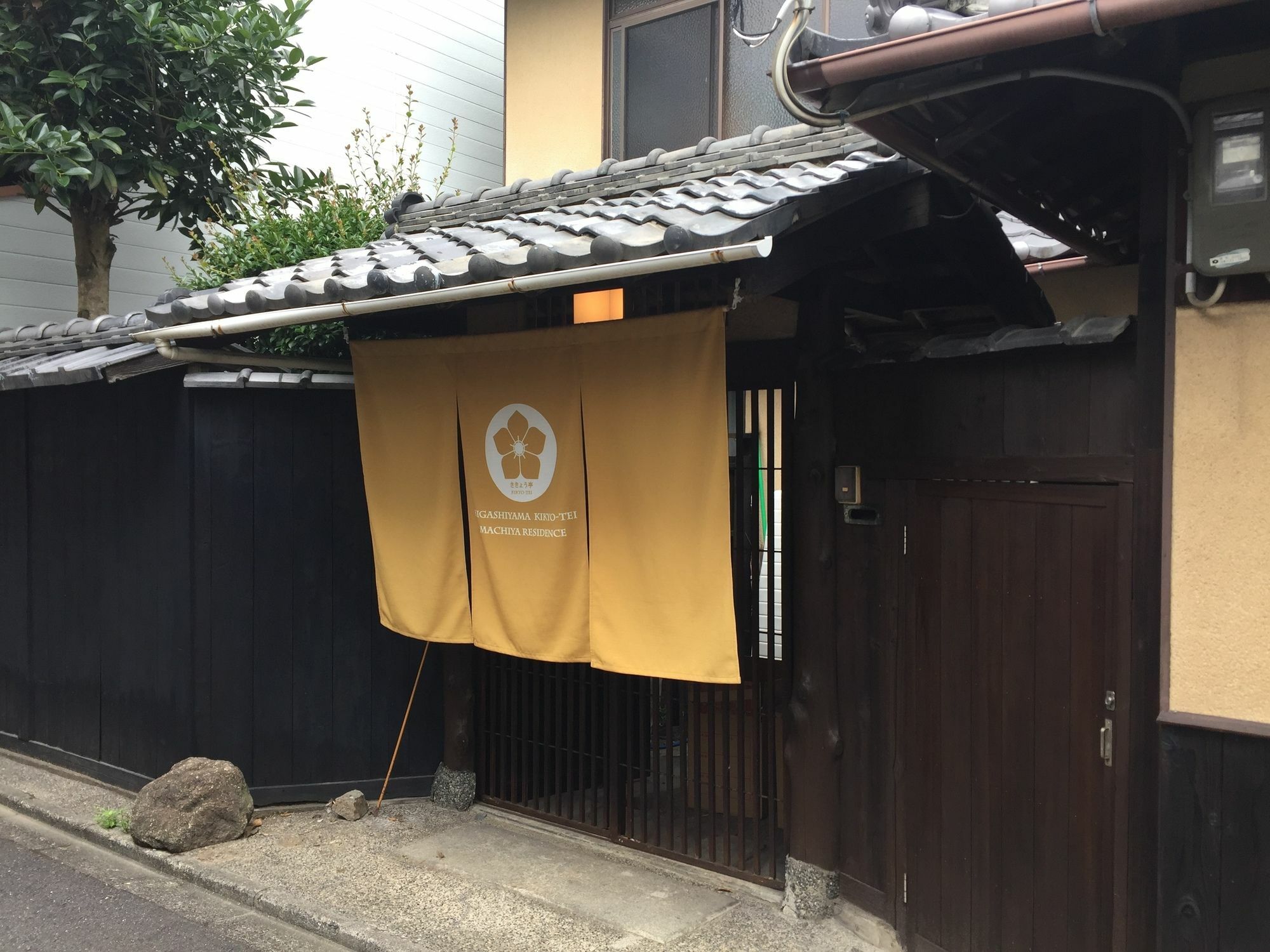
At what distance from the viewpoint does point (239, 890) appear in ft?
20.0

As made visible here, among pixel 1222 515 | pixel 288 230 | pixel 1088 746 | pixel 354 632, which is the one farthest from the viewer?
pixel 288 230

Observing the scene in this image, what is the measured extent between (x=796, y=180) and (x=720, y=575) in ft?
7.09

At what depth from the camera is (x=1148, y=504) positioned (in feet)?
13.0

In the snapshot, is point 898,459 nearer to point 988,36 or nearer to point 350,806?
point 988,36

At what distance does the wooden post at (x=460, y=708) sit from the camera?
7.59 metres

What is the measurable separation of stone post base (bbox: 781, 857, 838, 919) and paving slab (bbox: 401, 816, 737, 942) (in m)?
0.45

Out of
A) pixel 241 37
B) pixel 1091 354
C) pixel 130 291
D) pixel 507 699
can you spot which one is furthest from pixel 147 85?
pixel 1091 354

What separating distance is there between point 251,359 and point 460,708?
10.1 feet

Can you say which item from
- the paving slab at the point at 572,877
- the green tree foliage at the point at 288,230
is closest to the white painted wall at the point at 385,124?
the green tree foliage at the point at 288,230

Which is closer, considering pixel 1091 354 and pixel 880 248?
pixel 1091 354

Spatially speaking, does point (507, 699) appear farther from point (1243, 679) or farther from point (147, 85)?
point (147, 85)

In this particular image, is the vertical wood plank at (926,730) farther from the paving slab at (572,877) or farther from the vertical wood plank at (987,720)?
the paving slab at (572,877)

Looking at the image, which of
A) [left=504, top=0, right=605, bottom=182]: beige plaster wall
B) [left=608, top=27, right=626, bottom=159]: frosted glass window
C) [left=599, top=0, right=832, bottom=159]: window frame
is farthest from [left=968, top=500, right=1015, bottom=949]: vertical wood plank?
[left=504, top=0, right=605, bottom=182]: beige plaster wall

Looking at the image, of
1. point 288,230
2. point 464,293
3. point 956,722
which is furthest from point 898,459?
point 288,230
